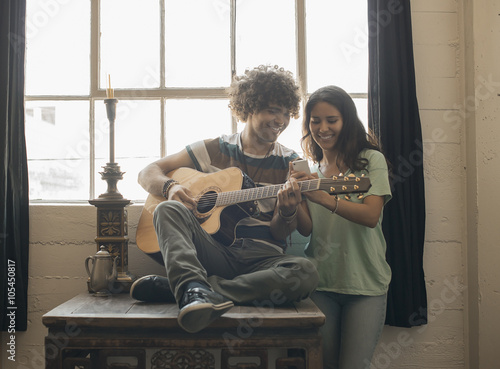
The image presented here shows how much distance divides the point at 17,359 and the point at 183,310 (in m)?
1.46

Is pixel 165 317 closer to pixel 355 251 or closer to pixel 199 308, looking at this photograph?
pixel 199 308

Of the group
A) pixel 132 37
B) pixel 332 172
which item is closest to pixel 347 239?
pixel 332 172

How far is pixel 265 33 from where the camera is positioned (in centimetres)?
257

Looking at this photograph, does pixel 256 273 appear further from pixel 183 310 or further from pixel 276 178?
pixel 276 178

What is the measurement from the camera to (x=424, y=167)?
7.86 feet

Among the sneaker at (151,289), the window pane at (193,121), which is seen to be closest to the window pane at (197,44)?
the window pane at (193,121)

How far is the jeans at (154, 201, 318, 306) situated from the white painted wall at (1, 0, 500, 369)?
657mm

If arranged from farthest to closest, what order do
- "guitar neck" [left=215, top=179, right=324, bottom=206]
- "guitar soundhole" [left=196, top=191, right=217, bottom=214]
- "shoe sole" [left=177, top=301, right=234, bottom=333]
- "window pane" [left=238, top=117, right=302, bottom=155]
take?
"window pane" [left=238, top=117, right=302, bottom=155], "guitar soundhole" [left=196, top=191, right=217, bottom=214], "guitar neck" [left=215, top=179, right=324, bottom=206], "shoe sole" [left=177, top=301, right=234, bottom=333]

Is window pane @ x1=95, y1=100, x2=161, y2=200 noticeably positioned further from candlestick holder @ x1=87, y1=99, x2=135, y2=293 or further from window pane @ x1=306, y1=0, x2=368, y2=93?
window pane @ x1=306, y1=0, x2=368, y2=93

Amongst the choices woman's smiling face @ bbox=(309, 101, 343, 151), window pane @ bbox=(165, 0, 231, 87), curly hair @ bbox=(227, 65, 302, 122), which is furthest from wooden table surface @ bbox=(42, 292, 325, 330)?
window pane @ bbox=(165, 0, 231, 87)

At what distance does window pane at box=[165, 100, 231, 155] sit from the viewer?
256cm

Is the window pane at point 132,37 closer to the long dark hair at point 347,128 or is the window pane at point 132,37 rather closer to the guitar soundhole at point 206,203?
the guitar soundhole at point 206,203

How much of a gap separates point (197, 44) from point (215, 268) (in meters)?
1.28

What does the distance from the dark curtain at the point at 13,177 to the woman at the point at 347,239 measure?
1.36 meters
